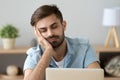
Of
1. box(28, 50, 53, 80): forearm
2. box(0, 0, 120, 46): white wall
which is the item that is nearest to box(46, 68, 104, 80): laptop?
box(28, 50, 53, 80): forearm

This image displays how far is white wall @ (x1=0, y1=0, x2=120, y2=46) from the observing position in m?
3.21

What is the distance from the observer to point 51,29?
5.73 ft

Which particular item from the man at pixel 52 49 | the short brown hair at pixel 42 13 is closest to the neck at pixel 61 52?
the man at pixel 52 49

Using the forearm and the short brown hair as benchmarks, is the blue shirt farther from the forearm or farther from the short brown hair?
the short brown hair

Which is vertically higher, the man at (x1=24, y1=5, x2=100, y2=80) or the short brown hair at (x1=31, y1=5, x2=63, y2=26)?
the short brown hair at (x1=31, y1=5, x2=63, y2=26)

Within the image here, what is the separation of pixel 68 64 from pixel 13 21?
5.01 ft

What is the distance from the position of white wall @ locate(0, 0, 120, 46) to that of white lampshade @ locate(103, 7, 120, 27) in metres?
0.24

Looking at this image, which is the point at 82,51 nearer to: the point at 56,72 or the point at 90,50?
the point at 90,50

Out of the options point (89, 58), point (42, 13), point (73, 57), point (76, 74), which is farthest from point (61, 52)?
point (76, 74)

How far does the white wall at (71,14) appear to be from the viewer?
10.5 ft

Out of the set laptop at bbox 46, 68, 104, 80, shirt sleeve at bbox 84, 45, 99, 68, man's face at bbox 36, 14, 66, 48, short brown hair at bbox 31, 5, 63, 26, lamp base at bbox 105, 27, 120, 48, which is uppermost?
short brown hair at bbox 31, 5, 63, 26

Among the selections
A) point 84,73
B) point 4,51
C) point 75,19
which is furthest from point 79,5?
point 84,73

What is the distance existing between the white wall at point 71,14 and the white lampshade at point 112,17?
9.3 inches

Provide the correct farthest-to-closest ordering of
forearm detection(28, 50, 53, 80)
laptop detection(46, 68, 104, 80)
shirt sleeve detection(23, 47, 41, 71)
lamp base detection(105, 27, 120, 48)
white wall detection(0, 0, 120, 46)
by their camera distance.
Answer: white wall detection(0, 0, 120, 46) → lamp base detection(105, 27, 120, 48) → shirt sleeve detection(23, 47, 41, 71) → forearm detection(28, 50, 53, 80) → laptop detection(46, 68, 104, 80)
